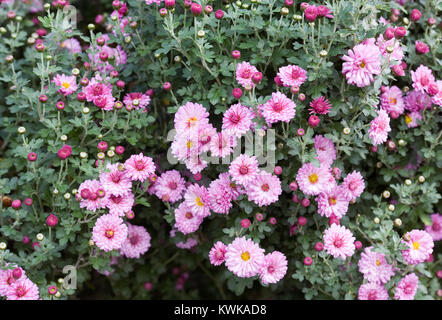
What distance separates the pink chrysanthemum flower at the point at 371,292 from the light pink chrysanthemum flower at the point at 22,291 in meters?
1.43

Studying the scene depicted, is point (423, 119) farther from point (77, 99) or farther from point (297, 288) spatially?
point (77, 99)

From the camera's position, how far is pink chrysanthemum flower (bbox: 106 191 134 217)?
2295 mm

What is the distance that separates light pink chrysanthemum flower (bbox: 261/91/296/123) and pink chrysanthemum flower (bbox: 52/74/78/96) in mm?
950

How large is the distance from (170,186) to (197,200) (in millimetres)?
174

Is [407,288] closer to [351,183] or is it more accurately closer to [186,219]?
[351,183]

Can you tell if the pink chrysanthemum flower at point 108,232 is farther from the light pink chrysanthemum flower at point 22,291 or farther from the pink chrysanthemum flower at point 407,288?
the pink chrysanthemum flower at point 407,288

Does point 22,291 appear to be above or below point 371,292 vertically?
above

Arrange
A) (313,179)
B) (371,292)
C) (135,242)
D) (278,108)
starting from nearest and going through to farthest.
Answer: (278,108) → (313,179) → (371,292) → (135,242)

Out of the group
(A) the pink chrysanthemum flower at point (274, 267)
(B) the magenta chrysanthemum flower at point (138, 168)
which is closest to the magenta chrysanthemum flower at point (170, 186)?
(B) the magenta chrysanthemum flower at point (138, 168)

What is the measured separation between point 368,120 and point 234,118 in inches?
25.9

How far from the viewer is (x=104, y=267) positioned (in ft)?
8.03

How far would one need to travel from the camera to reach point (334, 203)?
237 cm

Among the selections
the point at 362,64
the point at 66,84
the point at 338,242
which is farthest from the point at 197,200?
the point at 362,64

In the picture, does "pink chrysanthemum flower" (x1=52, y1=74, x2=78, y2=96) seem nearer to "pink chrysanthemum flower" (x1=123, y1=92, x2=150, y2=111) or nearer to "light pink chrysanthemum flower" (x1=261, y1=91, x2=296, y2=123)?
"pink chrysanthemum flower" (x1=123, y1=92, x2=150, y2=111)
